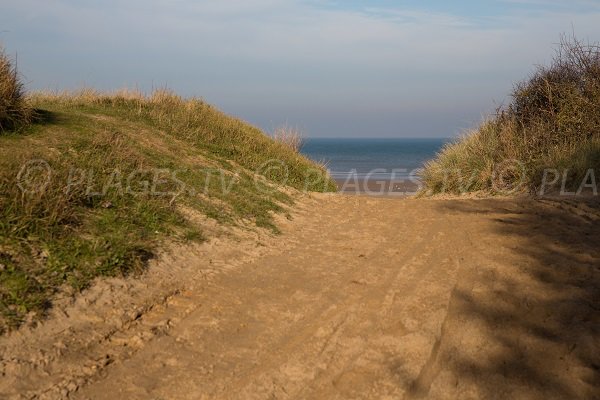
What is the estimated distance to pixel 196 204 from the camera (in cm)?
700

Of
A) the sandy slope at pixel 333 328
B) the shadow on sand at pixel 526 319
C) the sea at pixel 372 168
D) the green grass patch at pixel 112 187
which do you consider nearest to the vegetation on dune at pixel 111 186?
the green grass patch at pixel 112 187

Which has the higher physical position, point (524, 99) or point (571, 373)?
point (524, 99)

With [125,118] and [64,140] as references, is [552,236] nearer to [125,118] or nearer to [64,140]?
[64,140]

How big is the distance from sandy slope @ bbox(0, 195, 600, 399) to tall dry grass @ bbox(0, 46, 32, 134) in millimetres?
3436

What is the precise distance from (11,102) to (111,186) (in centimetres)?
242

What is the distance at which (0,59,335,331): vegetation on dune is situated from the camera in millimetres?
4465

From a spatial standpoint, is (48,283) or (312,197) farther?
(312,197)

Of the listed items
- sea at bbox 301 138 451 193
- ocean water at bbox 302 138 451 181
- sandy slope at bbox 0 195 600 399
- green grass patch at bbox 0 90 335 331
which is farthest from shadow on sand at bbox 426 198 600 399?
→ ocean water at bbox 302 138 451 181

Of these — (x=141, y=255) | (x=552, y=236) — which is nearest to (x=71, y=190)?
(x=141, y=255)

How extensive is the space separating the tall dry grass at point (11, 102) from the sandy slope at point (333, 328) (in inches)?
135

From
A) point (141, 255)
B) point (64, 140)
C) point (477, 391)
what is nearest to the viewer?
point (477, 391)

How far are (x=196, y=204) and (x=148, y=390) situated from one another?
392 cm

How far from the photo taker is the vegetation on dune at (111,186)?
4465 mm

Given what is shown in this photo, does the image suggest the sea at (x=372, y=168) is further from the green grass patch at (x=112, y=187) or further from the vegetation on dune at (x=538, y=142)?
the green grass patch at (x=112, y=187)
